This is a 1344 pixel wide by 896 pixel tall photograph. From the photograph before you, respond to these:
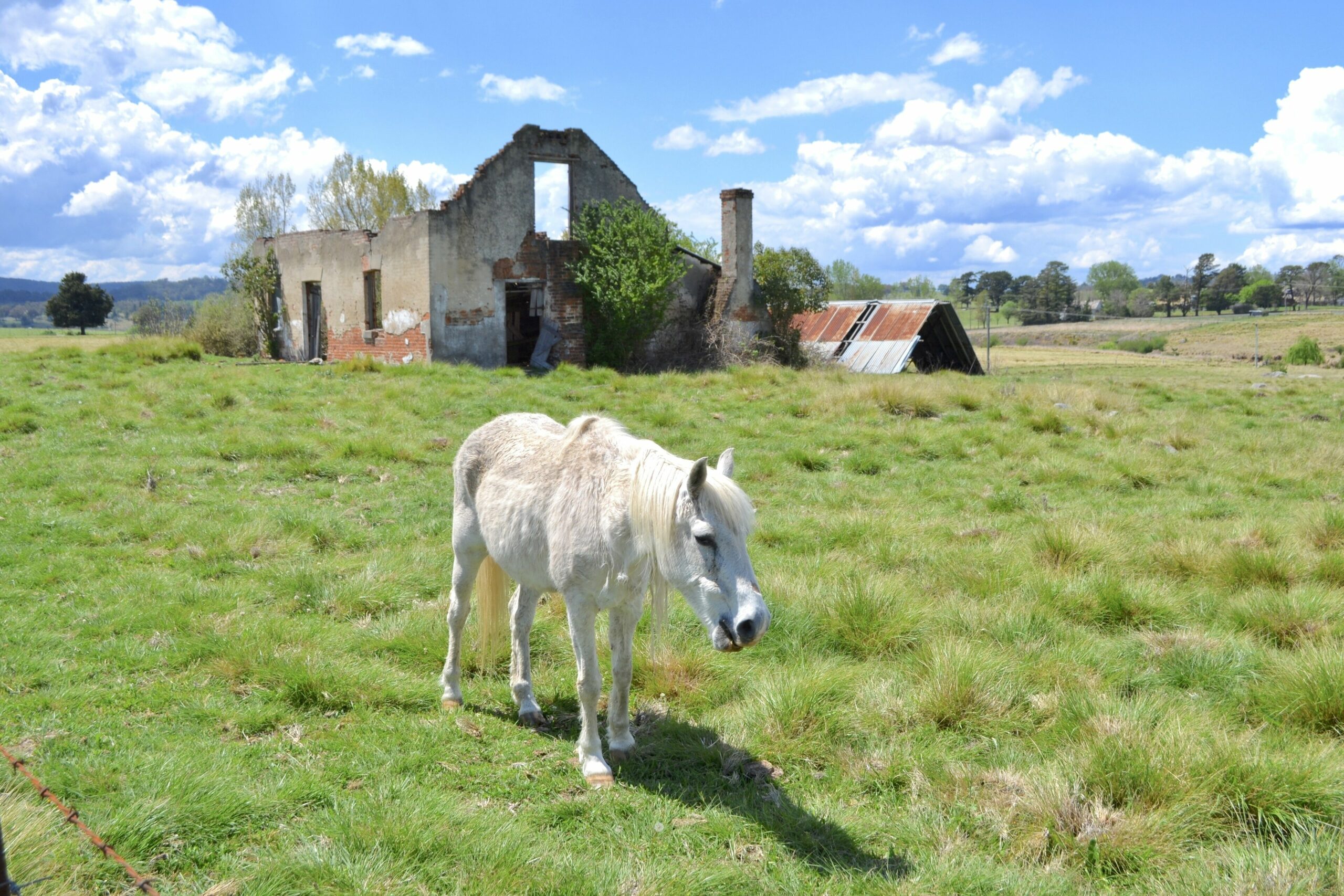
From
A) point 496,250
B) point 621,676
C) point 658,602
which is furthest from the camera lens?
point 496,250

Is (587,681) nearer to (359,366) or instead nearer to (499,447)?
(499,447)

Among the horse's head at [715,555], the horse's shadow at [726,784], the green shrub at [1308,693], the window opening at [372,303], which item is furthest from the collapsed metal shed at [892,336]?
the horse's head at [715,555]

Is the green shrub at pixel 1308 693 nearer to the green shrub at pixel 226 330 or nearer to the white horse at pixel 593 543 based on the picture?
the white horse at pixel 593 543

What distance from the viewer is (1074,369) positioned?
32375 millimetres

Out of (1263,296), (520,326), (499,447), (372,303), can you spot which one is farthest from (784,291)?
(1263,296)

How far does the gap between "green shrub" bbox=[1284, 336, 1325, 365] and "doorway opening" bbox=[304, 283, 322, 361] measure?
1432 inches

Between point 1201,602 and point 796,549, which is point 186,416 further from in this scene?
point 1201,602

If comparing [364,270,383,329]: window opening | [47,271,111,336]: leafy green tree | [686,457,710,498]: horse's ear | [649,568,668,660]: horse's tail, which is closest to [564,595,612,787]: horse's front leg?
[649,568,668,660]: horse's tail

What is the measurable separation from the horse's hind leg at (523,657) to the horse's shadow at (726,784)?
0.13 meters

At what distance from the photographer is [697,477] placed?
3.69 metres

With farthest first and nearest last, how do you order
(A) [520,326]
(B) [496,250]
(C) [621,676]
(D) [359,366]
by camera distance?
(A) [520,326], (B) [496,250], (D) [359,366], (C) [621,676]

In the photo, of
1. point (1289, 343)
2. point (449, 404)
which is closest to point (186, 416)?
point (449, 404)

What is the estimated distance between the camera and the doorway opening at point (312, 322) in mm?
25422

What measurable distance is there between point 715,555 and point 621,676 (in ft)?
3.45
